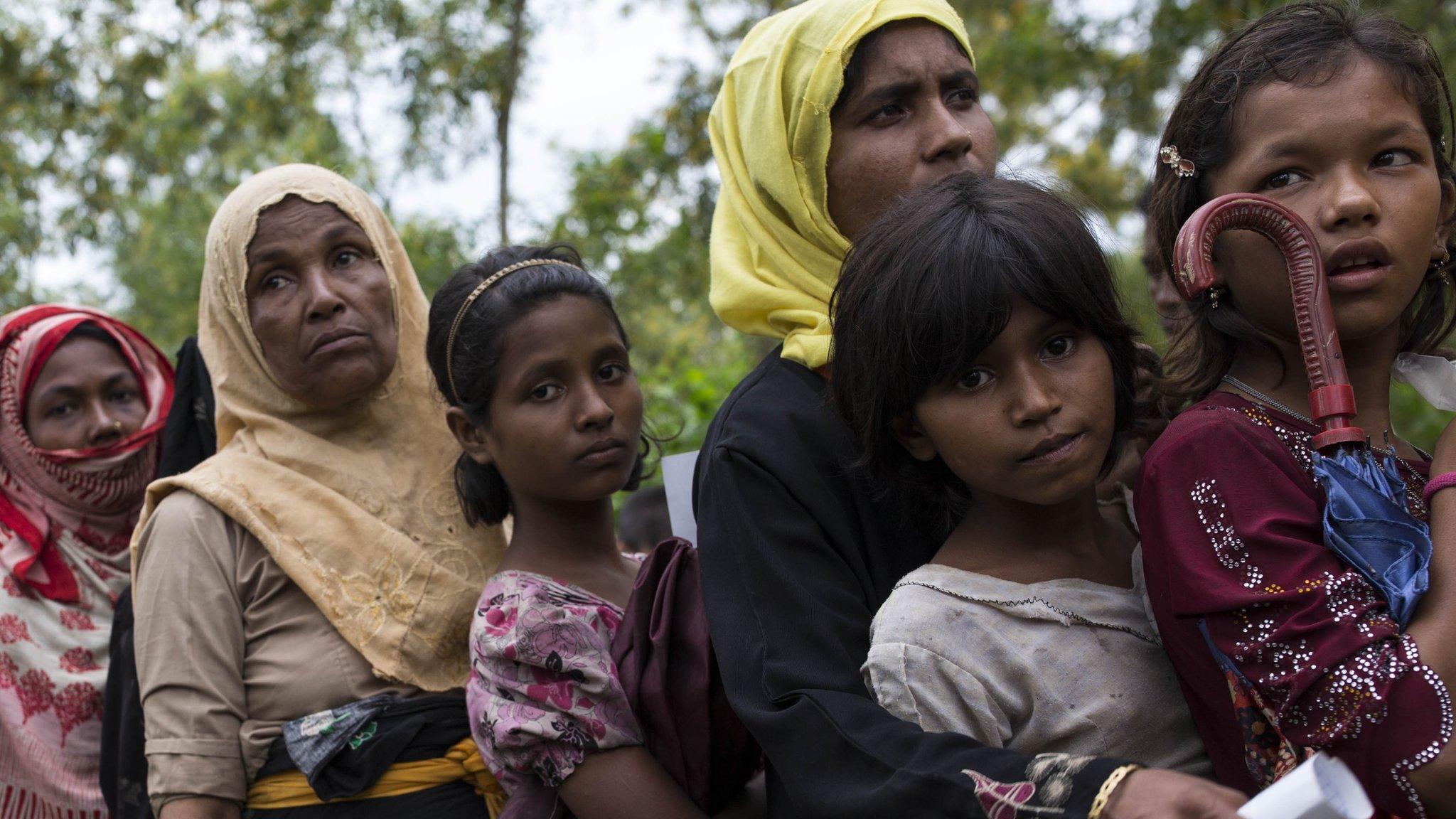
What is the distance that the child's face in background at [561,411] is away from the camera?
2.91 meters

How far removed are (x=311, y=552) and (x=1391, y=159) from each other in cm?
250

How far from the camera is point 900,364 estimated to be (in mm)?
2068

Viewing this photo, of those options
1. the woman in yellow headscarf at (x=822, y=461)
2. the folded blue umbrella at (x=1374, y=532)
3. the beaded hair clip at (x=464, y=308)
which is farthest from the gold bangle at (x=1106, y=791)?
the beaded hair clip at (x=464, y=308)

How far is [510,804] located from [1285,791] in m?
1.64

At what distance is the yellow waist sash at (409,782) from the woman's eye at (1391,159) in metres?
2.20

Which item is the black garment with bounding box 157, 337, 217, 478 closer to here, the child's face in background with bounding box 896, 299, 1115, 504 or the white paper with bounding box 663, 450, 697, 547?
the white paper with bounding box 663, 450, 697, 547

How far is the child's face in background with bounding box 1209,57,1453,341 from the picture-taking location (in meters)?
1.91

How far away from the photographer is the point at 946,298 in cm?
201

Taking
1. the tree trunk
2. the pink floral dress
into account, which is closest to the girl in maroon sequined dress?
the pink floral dress

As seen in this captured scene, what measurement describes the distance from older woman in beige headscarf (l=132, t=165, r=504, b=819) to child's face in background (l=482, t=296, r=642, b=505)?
0.52 meters

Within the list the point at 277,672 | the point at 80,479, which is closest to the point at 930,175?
the point at 277,672

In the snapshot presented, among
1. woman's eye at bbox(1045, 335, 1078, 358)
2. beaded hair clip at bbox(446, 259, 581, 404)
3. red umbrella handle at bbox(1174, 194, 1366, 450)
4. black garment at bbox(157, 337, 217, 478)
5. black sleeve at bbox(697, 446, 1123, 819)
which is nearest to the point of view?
black sleeve at bbox(697, 446, 1123, 819)

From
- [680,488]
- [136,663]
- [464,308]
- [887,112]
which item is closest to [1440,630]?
[887,112]

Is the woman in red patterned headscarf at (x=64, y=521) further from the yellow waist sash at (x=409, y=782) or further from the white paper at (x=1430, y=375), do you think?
the white paper at (x=1430, y=375)
